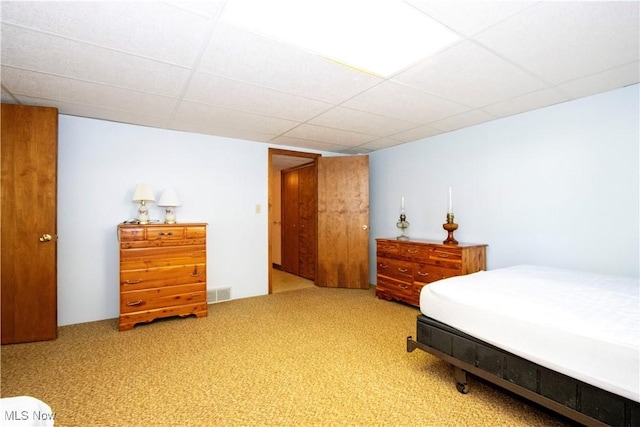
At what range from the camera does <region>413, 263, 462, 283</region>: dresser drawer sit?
129 inches

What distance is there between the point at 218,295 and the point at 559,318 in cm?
362

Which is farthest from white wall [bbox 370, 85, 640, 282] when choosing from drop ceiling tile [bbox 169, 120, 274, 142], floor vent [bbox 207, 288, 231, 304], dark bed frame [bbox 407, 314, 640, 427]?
floor vent [bbox 207, 288, 231, 304]

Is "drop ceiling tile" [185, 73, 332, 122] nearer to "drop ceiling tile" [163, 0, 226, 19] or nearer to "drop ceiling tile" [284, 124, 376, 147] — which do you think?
"drop ceiling tile" [284, 124, 376, 147]

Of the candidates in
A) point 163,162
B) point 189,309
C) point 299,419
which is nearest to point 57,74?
point 163,162

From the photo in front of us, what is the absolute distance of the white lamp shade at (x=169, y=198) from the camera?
3.38 m

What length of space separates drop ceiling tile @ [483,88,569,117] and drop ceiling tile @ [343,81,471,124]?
312 millimetres

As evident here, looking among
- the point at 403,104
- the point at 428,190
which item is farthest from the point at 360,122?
the point at 428,190

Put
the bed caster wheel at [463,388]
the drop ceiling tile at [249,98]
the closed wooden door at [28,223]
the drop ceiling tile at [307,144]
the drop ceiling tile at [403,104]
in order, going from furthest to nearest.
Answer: the drop ceiling tile at [307,144], the closed wooden door at [28,223], the drop ceiling tile at [403,104], the drop ceiling tile at [249,98], the bed caster wheel at [463,388]

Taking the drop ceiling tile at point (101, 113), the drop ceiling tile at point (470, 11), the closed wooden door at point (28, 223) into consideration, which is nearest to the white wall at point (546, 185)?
the drop ceiling tile at point (470, 11)

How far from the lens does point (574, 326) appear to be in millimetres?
1480

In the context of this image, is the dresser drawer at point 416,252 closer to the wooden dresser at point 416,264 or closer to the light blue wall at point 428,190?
the wooden dresser at point 416,264

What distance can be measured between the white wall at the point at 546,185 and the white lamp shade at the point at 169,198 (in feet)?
10.4

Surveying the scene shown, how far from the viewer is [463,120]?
334 centimetres

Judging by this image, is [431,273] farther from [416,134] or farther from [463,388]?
[416,134]
